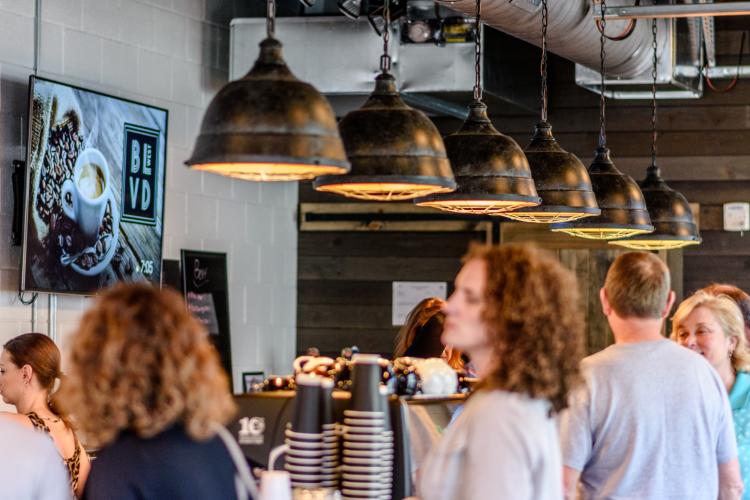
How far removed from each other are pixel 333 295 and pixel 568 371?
6.17m

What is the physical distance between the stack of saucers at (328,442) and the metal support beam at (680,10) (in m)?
3.21

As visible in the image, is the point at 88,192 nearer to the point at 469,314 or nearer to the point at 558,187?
the point at 558,187

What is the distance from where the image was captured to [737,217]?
7832mm

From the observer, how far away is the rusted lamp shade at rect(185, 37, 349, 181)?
107 inches

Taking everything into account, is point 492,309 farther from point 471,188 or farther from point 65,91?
point 65,91

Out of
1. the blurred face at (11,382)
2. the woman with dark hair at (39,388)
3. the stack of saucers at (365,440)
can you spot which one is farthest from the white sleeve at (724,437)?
the blurred face at (11,382)

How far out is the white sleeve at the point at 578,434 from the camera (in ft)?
11.4

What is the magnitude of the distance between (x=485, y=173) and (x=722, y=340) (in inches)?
42.5

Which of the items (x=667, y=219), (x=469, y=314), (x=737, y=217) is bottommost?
(x=469, y=314)

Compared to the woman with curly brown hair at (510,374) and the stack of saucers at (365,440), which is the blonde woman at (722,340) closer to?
the stack of saucers at (365,440)

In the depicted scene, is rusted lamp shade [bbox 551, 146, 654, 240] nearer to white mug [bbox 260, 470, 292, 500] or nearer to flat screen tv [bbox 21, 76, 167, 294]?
flat screen tv [bbox 21, 76, 167, 294]

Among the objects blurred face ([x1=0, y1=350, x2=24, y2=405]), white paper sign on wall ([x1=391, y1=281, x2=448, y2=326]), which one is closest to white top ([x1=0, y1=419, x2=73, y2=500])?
blurred face ([x1=0, y1=350, x2=24, y2=405])

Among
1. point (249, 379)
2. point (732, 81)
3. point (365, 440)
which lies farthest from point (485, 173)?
point (732, 81)

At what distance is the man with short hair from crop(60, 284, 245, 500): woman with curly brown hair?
1.41 metres
